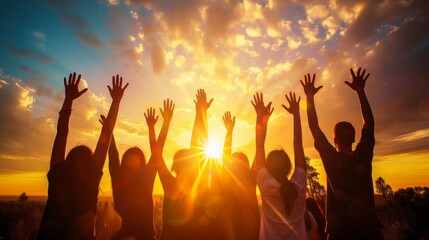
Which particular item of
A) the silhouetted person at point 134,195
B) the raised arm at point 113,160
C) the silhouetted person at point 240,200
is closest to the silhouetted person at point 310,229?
the silhouetted person at point 240,200

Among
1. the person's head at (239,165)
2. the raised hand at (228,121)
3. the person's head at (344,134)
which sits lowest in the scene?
the person's head at (239,165)

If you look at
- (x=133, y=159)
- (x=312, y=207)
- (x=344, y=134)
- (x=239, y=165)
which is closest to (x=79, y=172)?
(x=133, y=159)

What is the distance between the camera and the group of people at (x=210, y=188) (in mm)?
2861

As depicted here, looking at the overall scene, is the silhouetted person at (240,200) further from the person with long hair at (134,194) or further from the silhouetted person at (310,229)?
the silhouetted person at (310,229)

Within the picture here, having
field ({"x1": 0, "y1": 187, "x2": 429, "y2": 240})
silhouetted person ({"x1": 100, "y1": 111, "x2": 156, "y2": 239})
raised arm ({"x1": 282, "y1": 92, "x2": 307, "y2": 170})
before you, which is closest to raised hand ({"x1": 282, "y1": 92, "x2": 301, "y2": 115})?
raised arm ({"x1": 282, "y1": 92, "x2": 307, "y2": 170})

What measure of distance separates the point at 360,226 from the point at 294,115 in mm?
1887

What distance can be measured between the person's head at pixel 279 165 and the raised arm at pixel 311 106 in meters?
0.72

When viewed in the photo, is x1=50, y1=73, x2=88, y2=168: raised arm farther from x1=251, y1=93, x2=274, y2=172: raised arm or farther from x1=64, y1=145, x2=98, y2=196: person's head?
x1=251, y1=93, x2=274, y2=172: raised arm

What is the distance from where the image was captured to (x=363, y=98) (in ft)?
13.6

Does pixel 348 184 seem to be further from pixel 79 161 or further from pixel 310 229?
pixel 79 161

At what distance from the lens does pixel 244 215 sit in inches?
146

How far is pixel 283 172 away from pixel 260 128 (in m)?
0.99

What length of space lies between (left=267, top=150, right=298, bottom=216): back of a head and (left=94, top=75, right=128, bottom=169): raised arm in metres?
2.22

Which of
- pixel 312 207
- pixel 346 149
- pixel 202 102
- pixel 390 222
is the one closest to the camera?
pixel 346 149
